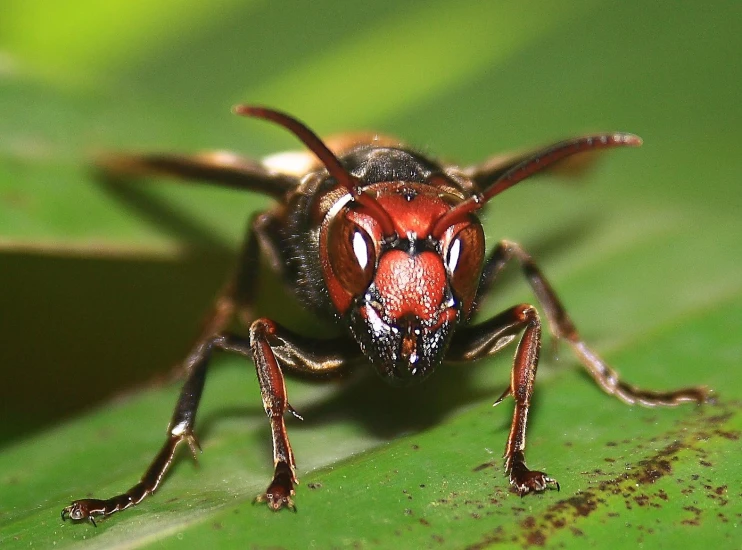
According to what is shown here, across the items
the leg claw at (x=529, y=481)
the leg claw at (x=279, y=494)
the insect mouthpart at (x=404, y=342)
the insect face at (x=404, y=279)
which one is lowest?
the leg claw at (x=529, y=481)

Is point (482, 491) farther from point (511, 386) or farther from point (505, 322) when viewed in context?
point (505, 322)

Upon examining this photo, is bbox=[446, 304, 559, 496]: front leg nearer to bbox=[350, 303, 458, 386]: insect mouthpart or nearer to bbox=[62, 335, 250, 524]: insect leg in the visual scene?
bbox=[350, 303, 458, 386]: insect mouthpart

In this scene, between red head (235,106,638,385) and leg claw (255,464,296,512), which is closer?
leg claw (255,464,296,512)

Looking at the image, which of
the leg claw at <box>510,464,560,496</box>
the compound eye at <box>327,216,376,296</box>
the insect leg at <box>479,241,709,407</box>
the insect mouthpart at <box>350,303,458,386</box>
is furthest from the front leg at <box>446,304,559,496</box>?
the compound eye at <box>327,216,376,296</box>

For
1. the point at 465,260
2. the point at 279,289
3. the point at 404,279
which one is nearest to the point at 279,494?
the point at 404,279

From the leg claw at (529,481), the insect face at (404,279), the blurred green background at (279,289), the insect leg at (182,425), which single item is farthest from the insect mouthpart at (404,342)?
the insect leg at (182,425)

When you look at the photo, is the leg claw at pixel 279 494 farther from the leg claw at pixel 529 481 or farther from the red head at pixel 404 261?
the leg claw at pixel 529 481
